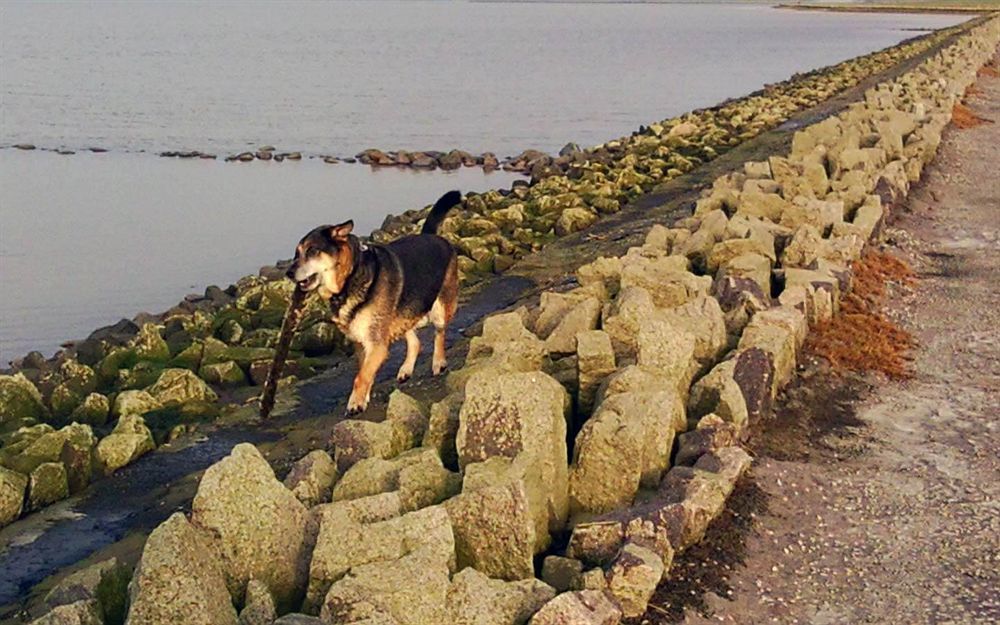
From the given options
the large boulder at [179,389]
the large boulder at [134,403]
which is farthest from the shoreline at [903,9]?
the large boulder at [134,403]

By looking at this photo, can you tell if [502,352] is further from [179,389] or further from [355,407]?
[179,389]

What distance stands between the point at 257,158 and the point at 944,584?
28.0m

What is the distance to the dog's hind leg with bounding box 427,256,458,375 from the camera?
9.84 m

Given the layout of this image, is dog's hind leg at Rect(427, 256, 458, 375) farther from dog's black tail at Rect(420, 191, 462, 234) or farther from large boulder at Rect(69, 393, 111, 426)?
large boulder at Rect(69, 393, 111, 426)

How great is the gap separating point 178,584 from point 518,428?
2.02 metres

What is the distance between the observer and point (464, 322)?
487 inches

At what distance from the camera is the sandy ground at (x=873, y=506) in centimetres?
545

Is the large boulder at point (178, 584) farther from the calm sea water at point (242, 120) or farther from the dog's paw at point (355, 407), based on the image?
the calm sea water at point (242, 120)

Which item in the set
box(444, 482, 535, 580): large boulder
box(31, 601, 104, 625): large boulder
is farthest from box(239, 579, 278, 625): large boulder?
box(444, 482, 535, 580): large boulder

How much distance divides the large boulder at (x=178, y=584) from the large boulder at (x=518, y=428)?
1.62 m

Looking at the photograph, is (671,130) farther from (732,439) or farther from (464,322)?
(732,439)

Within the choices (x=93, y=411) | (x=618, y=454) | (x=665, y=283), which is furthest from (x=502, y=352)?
(x=93, y=411)

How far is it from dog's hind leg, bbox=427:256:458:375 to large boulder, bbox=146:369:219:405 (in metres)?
2.21

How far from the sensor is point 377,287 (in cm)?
903
